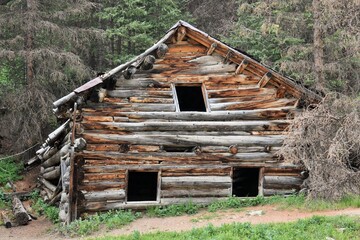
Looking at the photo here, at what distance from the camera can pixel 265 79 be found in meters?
14.2

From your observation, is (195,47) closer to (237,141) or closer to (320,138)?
(237,141)

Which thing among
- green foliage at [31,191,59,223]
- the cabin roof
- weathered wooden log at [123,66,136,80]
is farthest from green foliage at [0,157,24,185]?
the cabin roof

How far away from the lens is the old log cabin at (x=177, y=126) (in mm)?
12891

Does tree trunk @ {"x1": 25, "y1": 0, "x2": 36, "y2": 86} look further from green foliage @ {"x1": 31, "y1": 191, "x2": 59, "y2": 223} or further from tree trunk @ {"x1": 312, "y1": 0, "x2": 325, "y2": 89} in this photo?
tree trunk @ {"x1": 312, "y1": 0, "x2": 325, "y2": 89}

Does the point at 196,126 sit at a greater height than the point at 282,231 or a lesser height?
greater

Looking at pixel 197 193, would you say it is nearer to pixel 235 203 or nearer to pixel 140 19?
pixel 235 203

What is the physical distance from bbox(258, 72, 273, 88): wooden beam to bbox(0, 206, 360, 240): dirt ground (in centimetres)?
427

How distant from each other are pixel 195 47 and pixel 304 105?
14.2 ft

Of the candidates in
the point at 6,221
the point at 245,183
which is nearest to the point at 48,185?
the point at 6,221

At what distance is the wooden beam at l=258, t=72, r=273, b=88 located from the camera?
555 inches

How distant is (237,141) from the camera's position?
14.0m

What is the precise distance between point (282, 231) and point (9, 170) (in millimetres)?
16942

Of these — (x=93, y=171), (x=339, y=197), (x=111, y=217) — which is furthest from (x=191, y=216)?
(x=339, y=197)

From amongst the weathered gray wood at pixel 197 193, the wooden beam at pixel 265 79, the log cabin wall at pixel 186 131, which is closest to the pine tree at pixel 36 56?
the log cabin wall at pixel 186 131
